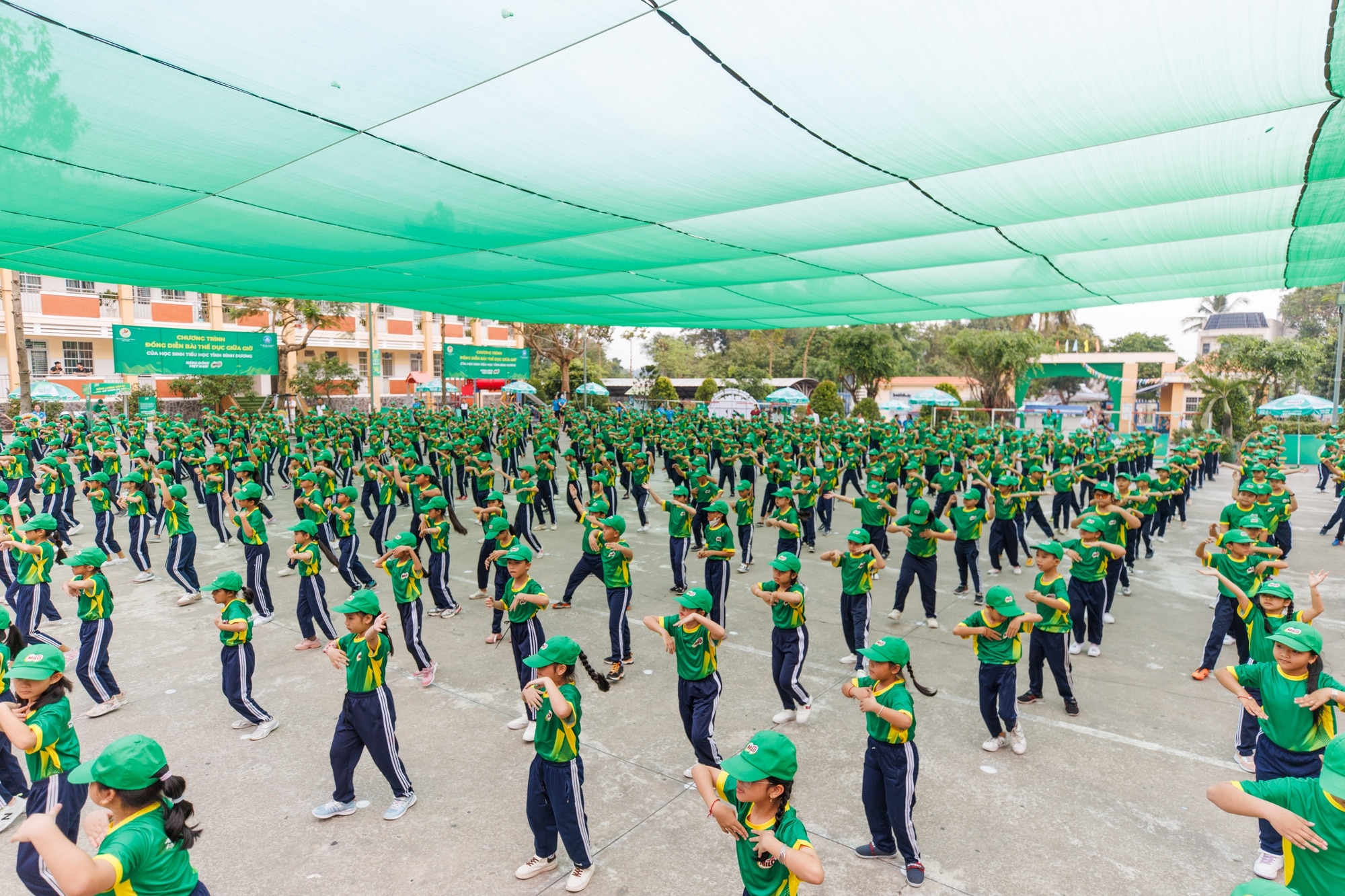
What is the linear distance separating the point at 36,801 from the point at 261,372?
78.1 ft

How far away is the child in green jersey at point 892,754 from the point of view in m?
4.20

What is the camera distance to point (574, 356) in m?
45.0

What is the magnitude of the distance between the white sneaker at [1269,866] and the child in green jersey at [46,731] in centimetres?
669

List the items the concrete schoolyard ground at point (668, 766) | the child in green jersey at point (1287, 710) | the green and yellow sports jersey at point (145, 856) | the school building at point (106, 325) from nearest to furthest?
the green and yellow sports jersey at point (145, 856), the child in green jersey at point (1287, 710), the concrete schoolyard ground at point (668, 766), the school building at point (106, 325)

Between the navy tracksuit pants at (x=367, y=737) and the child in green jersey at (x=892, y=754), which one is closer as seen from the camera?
the child in green jersey at (x=892, y=754)

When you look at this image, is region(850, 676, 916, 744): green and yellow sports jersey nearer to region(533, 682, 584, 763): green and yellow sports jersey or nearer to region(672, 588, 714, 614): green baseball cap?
region(672, 588, 714, 614): green baseball cap

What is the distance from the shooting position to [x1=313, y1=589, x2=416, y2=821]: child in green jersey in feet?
15.6

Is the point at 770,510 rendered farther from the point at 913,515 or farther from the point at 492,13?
the point at 492,13

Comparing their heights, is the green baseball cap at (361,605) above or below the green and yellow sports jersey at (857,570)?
above

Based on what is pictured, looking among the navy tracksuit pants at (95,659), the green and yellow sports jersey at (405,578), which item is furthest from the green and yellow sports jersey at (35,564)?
the green and yellow sports jersey at (405,578)

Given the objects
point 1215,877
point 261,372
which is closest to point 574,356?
point 261,372

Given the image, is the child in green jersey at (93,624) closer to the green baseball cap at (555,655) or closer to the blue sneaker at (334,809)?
the blue sneaker at (334,809)

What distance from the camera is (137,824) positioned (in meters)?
2.88

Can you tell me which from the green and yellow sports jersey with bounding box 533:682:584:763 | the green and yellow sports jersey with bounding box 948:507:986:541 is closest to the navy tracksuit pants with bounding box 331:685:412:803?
the green and yellow sports jersey with bounding box 533:682:584:763
